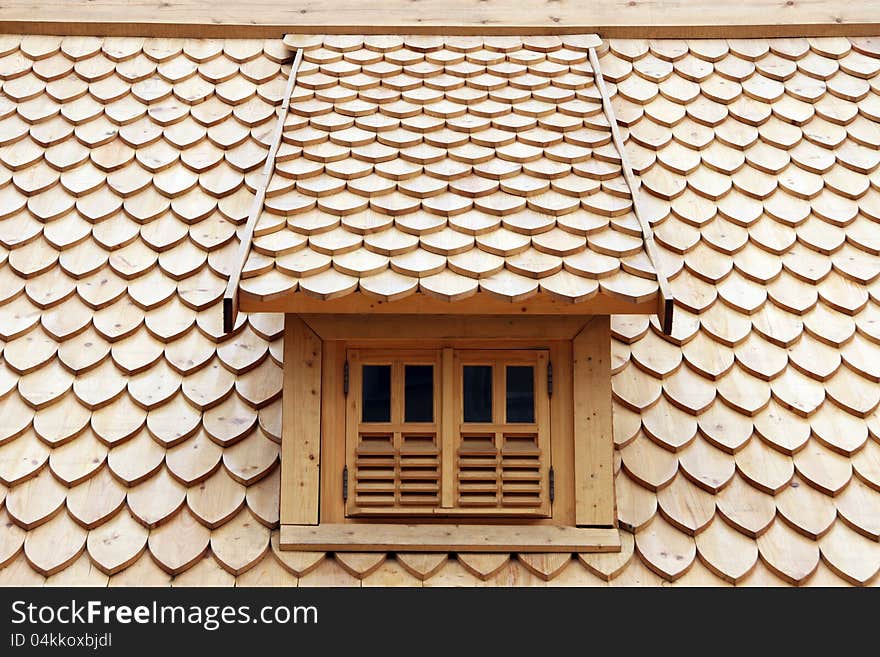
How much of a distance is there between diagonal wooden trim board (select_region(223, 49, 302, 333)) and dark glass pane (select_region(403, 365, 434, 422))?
70cm

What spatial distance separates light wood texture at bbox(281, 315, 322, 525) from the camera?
3750 mm

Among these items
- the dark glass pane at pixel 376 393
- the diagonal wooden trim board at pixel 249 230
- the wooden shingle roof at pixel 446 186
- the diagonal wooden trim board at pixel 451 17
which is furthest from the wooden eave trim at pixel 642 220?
the diagonal wooden trim board at pixel 249 230

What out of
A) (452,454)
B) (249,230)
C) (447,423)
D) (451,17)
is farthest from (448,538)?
(451,17)

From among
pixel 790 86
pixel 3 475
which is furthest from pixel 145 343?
pixel 790 86

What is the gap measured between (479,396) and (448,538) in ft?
1.76

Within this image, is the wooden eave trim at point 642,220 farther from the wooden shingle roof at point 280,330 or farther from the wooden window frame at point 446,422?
the wooden window frame at point 446,422

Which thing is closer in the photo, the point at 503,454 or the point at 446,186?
the point at 503,454

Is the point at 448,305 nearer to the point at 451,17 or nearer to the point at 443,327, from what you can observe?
the point at 443,327

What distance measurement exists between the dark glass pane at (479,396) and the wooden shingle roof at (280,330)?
50 centimetres

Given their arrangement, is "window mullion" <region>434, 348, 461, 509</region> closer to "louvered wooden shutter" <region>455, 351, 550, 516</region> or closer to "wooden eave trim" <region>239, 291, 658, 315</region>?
"louvered wooden shutter" <region>455, 351, 550, 516</region>

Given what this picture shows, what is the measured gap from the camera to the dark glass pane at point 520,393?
12.7ft

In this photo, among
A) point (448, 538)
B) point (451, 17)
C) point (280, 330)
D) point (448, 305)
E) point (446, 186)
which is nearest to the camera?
point (448, 305)

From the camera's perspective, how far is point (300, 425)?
12.4 ft

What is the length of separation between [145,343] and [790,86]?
3.16 metres
